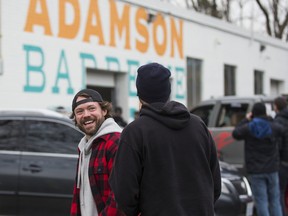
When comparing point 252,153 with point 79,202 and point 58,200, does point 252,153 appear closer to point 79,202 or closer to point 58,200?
point 58,200

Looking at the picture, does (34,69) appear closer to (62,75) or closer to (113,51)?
(62,75)

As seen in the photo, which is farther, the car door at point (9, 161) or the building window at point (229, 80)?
the building window at point (229, 80)

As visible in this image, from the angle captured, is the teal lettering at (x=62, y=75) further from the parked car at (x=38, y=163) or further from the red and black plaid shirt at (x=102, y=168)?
the red and black plaid shirt at (x=102, y=168)

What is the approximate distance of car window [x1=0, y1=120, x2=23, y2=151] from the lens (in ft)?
20.8

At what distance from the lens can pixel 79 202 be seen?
3508 millimetres

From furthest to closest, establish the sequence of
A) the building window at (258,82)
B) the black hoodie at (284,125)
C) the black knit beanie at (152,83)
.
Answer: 1. the building window at (258,82)
2. the black hoodie at (284,125)
3. the black knit beanie at (152,83)

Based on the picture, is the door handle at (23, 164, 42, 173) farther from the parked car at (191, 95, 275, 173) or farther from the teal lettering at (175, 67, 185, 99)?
the teal lettering at (175, 67, 185, 99)

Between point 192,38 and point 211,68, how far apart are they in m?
1.43

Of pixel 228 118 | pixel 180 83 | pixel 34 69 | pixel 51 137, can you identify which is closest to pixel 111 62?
pixel 34 69

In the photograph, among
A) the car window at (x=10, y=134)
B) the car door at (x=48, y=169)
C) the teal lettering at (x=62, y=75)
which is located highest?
the teal lettering at (x=62, y=75)

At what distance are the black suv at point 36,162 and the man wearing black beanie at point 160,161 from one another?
3.36 m

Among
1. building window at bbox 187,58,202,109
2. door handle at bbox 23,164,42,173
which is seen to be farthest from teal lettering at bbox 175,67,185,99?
door handle at bbox 23,164,42,173

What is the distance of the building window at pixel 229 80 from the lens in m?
18.4

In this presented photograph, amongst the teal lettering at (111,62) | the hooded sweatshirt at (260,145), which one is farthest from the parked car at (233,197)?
the teal lettering at (111,62)
